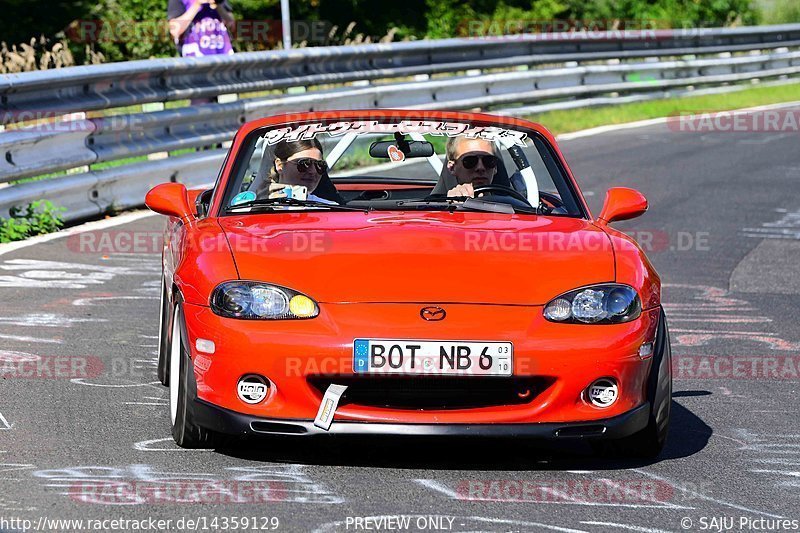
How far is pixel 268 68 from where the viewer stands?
1468 cm

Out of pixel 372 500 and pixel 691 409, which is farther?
pixel 691 409

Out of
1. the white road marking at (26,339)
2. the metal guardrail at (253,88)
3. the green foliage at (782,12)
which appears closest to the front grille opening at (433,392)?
the white road marking at (26,339)

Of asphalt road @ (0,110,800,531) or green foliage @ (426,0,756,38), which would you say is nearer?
asphalt road @ (0,110,800,531)

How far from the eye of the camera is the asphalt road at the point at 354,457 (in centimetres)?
462

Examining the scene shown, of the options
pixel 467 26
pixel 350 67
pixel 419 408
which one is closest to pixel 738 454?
pixel 419 408

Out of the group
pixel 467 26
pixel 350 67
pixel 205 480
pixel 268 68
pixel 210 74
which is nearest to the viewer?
pixel 205 480

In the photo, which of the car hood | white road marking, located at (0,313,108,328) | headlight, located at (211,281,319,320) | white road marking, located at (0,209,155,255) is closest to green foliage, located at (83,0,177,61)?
white road marking, located at (0,209,155,255)

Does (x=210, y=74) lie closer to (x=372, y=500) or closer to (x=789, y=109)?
(x=372, y=500)

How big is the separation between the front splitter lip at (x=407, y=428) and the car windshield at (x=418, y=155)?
1.29 meters

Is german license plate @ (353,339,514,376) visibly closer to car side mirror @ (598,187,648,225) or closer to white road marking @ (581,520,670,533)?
white road marking @ (581,520,670,533)

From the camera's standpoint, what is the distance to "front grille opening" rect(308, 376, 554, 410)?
16.8 ft

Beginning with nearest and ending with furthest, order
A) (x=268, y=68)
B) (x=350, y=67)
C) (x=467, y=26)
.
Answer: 1. (x=268, y=68)
2. (x=350, y=67)
3. (x=467, y=26)

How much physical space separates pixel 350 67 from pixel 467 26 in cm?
2914

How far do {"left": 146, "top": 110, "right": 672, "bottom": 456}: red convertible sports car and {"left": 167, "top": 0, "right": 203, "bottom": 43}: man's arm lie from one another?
8363 millimetres
